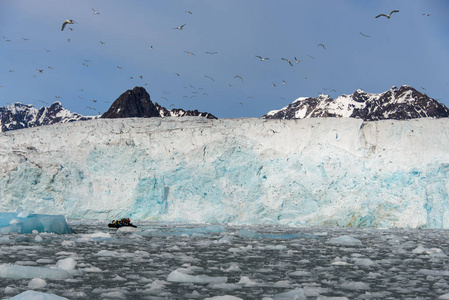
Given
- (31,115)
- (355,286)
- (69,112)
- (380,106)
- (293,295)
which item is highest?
(69,112)

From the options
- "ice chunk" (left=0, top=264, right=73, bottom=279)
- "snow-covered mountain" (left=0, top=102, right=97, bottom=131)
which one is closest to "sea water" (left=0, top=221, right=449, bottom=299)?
"ice chunk" (left=0, top=264, right=73, bottom=279)

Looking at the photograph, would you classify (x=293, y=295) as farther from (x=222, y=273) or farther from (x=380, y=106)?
(x=380, y=106)

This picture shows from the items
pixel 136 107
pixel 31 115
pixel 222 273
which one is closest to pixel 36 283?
pixel 222 273

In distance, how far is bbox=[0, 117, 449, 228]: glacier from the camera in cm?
2678

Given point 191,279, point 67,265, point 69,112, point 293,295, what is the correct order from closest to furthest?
point 293,295 → point 191,279 → point 67,265 → point 69,112

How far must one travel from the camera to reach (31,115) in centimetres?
11012

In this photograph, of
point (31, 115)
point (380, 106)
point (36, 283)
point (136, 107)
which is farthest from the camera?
point (31, 115)

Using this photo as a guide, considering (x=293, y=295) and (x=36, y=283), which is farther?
(x=36, y=283)

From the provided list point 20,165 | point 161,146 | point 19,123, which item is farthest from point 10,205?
point 19,123

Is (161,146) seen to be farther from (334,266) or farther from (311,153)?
(334,266)

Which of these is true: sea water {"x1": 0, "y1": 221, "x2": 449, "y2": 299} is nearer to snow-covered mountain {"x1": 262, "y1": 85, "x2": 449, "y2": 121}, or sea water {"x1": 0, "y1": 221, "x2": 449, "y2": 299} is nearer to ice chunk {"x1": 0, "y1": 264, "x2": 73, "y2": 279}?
ice chunk {"x1": 0, "y1": 264, "x2": 73, "y2": 279}

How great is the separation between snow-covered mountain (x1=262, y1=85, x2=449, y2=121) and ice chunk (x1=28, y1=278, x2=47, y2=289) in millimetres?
85040

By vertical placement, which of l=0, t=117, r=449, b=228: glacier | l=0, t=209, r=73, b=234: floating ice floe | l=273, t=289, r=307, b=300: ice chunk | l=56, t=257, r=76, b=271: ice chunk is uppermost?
l=0, t=117, r=449, b=228: glacier

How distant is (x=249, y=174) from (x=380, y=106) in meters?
77.0
